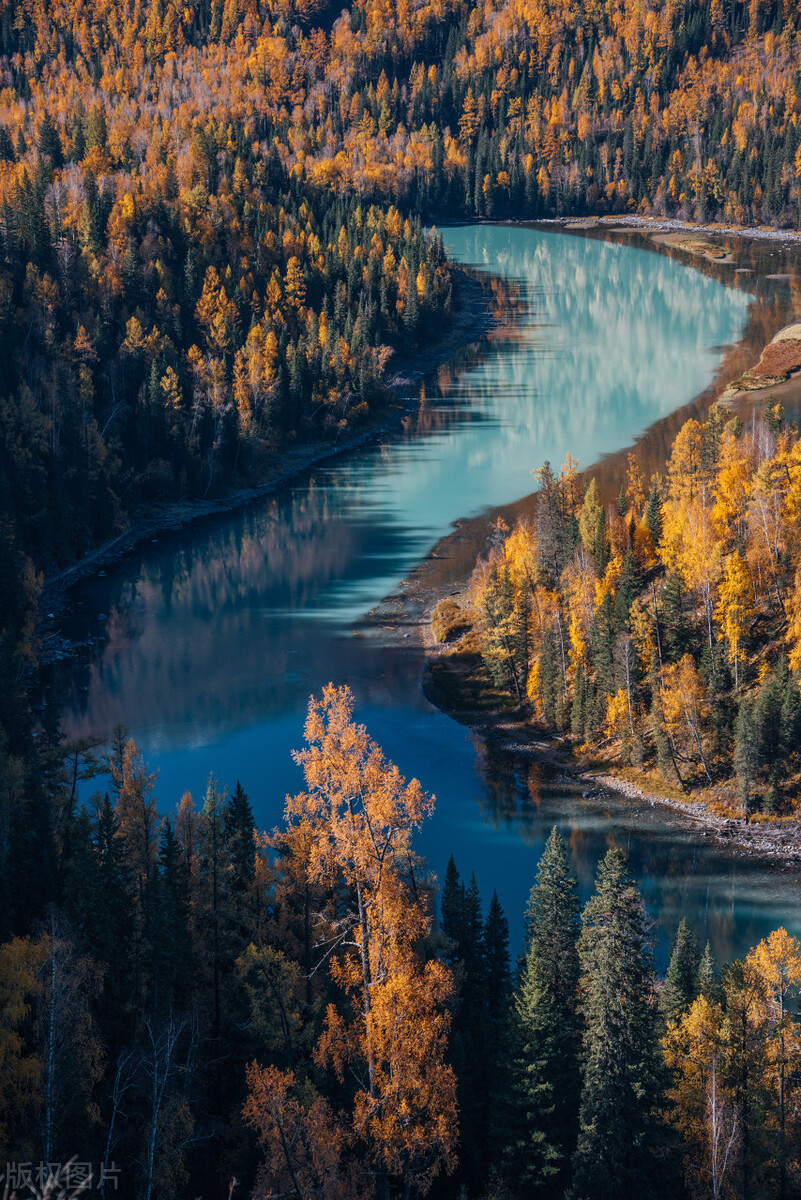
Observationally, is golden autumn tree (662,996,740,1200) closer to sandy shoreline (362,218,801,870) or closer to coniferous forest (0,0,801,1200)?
coniferous forest (0,0,801,1200)

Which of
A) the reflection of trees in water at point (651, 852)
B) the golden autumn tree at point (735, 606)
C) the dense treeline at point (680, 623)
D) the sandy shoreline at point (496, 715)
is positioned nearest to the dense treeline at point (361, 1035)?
the reflection of trees in water at point (651, 852)

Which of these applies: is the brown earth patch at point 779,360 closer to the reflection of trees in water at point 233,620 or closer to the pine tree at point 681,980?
the reflection of trees in water at point 233,620

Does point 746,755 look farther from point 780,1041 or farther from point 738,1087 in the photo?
point 738,1087

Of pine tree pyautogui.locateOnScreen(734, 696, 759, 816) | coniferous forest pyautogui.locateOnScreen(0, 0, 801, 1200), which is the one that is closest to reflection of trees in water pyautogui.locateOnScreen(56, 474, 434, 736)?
coniferous forest pyautogui.locateOnScreen(0, 0, 801, 1200)

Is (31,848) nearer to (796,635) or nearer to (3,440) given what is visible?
(796,635)

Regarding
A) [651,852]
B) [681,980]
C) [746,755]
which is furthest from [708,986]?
[746,755]

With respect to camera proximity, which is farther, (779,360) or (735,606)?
(779,360)

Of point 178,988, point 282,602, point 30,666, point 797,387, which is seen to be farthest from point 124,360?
point 178,988
